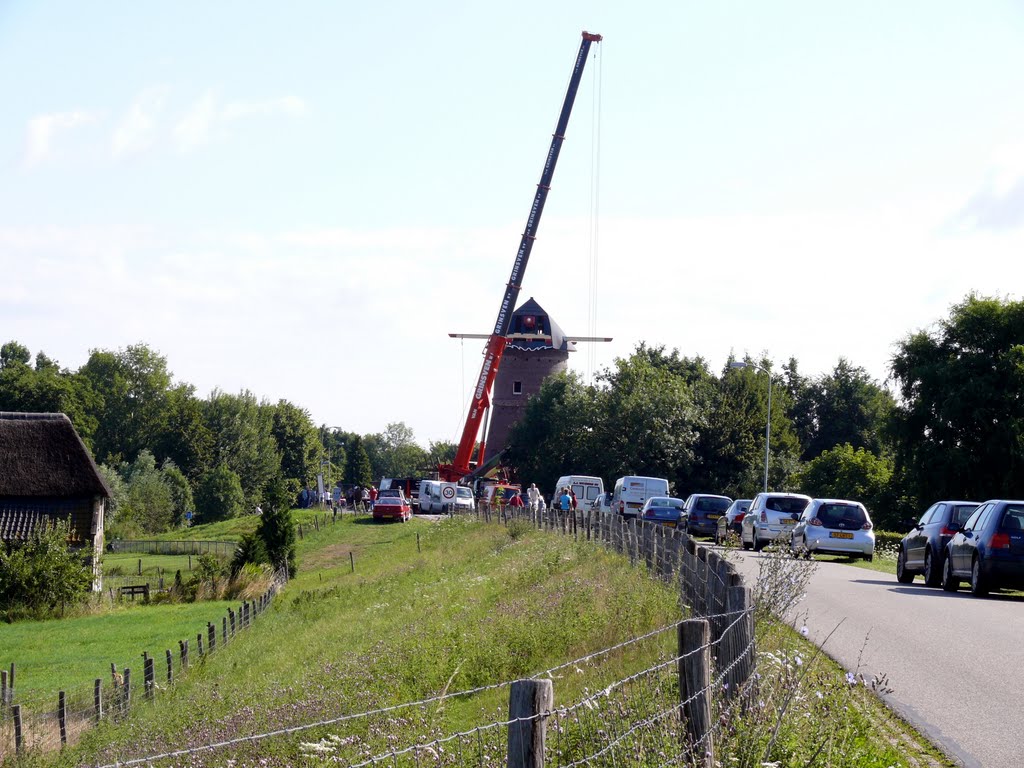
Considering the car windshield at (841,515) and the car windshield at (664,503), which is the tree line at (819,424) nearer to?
the car windshield at (664,503)

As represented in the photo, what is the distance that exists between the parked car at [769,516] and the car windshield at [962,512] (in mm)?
10174

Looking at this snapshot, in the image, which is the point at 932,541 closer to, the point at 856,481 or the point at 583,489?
the point at 583,489

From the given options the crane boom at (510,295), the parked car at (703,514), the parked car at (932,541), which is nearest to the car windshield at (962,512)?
the parked car at (932,541)

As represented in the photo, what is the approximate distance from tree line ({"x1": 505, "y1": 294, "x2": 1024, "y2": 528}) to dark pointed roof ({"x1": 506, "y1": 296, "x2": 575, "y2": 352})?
7.21 m

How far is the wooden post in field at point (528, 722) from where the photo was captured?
187 inches

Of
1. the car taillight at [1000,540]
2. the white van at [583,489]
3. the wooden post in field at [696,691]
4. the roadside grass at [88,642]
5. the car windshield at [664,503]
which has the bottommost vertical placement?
the roadside grass at [88,642]

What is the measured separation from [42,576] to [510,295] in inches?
1515

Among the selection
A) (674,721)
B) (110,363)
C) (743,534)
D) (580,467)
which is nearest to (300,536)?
(580,467)

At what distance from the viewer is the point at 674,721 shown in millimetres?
6699

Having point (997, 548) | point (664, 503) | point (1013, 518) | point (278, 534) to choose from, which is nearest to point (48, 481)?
point (278, 534)

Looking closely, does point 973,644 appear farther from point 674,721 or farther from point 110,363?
point 110,363

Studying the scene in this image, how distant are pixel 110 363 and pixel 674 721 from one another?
451 feet

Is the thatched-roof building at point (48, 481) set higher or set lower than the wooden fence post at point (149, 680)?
higher

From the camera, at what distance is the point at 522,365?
105 metres
